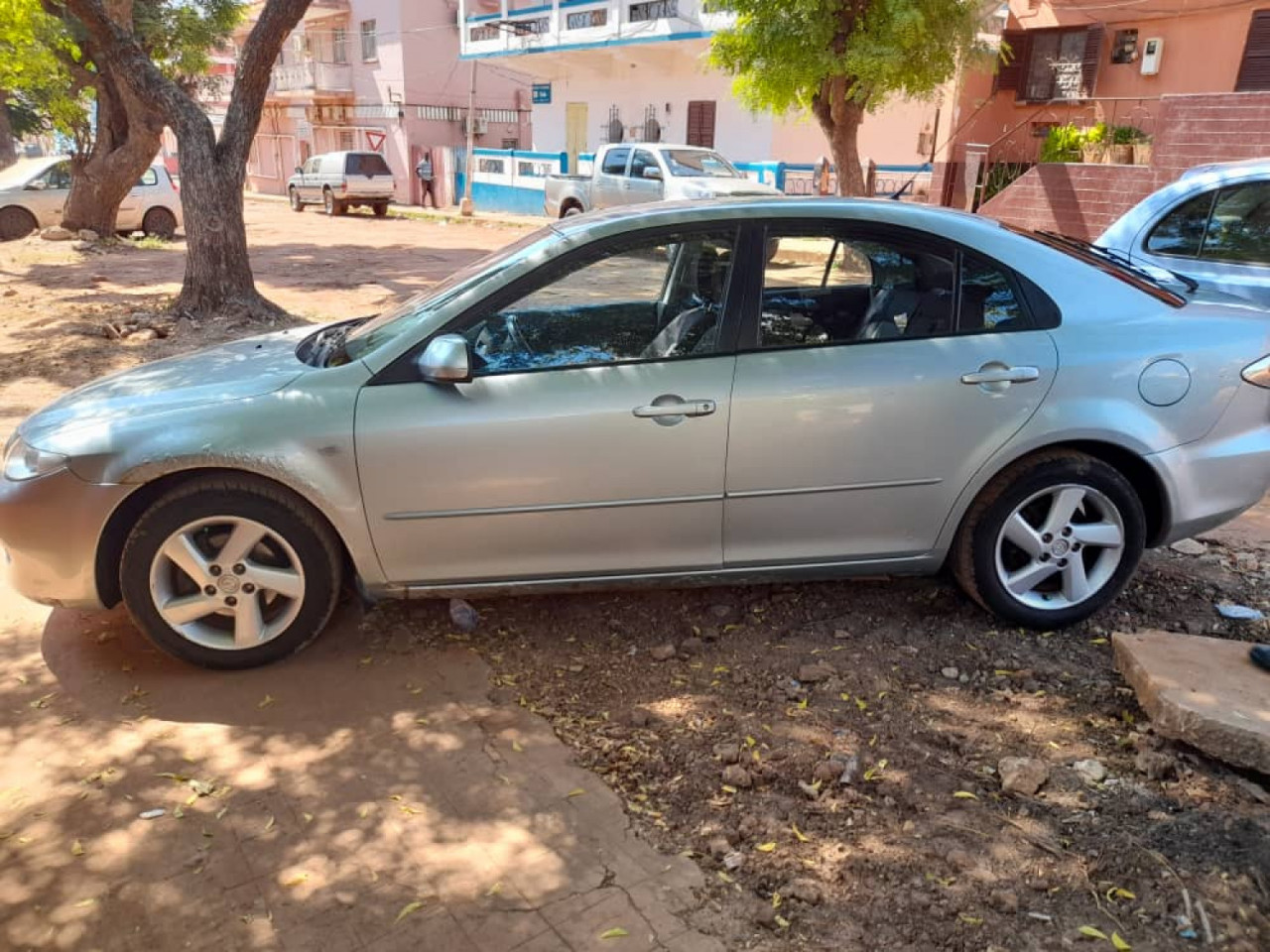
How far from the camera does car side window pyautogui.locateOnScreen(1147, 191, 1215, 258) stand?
575 centimetres

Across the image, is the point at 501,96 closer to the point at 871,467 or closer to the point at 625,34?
the point at 625,34

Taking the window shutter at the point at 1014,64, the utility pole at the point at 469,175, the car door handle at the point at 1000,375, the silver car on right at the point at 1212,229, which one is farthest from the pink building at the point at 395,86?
the car door handle at the point at 1000,375

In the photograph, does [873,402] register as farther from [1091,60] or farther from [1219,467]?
[1091,60]

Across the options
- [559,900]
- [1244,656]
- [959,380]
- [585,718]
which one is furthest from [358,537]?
[1244,656]

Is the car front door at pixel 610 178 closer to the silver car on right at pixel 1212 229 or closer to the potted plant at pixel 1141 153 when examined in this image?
the potted plant at pixel 1141 153

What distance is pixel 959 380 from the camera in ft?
11.1

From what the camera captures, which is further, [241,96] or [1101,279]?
[241,96]

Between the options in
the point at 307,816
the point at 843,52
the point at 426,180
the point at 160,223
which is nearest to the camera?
the point at 307,816

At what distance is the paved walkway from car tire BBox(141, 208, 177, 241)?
19.1m

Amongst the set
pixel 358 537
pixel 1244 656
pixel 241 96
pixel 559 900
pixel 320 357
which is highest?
pixel 241 96

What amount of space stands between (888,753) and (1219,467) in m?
1.78

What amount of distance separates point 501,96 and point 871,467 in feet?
121

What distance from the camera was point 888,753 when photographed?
119 inches

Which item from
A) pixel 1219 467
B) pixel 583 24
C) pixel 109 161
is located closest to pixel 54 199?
pixel 109 161
